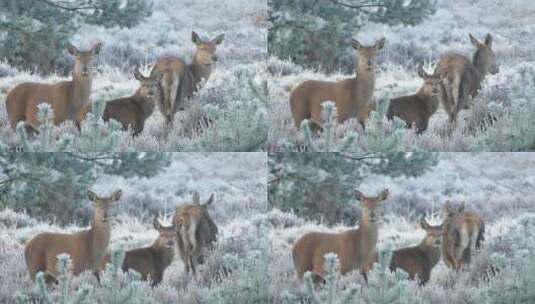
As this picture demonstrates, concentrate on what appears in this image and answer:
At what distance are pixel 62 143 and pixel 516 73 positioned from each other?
278 centimetres

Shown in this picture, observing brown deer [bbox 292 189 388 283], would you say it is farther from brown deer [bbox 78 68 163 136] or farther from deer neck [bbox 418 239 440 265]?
brown deer [bbox 78 68 163 136]

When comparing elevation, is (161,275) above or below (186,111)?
below

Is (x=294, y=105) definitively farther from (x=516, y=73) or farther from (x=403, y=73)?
(x=516, y=73)

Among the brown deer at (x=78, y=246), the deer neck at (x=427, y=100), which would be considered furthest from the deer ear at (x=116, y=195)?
the deer neck at (x=427, y=100)

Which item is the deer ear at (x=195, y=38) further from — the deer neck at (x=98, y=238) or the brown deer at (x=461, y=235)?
the brown deer at (x=461, y=235)

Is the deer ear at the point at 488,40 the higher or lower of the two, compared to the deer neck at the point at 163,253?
higher

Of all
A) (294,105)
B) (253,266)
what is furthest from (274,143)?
(253,266)

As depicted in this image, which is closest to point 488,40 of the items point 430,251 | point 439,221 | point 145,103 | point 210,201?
point 439,221

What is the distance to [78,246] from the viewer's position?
6.44m

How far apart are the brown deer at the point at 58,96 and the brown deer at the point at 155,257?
85 centimetres

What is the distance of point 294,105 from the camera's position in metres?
6.53

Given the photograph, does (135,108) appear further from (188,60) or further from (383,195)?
(383,195)

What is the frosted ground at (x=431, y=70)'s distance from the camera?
6.54 m

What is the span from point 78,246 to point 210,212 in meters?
0.81
